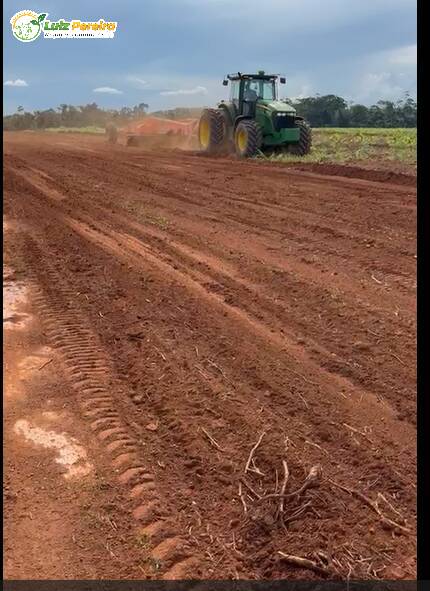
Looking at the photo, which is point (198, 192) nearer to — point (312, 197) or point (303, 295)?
point (312, 197)

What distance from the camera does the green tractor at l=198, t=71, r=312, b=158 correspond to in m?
17.2

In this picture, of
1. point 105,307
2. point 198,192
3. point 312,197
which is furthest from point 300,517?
point 198,192

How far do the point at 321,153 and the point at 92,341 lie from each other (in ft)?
54.2

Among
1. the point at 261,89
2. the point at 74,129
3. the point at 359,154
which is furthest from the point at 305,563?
the point at 74,129

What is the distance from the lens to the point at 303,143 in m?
18.2

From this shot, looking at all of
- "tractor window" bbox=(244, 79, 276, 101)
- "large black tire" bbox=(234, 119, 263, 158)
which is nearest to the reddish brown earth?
"large black tire" bbox=(234, 119, 263, 158)

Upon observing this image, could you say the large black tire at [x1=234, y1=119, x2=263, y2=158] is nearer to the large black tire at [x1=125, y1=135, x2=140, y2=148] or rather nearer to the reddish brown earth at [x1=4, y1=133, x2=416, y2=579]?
the large black tire at [x1=125, y1=135, x2=140, y2=148]

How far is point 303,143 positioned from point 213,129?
3054 millimetres

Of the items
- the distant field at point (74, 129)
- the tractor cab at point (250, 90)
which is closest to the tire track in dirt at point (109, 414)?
the tractor cab at point (250, 90)

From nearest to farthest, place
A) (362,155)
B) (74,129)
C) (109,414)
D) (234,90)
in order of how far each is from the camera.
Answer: (109,414) < (234,90) < (362,155) < (74,129)

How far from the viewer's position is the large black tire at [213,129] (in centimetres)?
1875

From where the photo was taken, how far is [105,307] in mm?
5027

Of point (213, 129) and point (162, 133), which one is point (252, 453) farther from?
point (162, 133)

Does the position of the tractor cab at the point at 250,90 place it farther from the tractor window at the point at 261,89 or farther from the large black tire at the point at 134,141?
the large black tire at the point at 134,141
